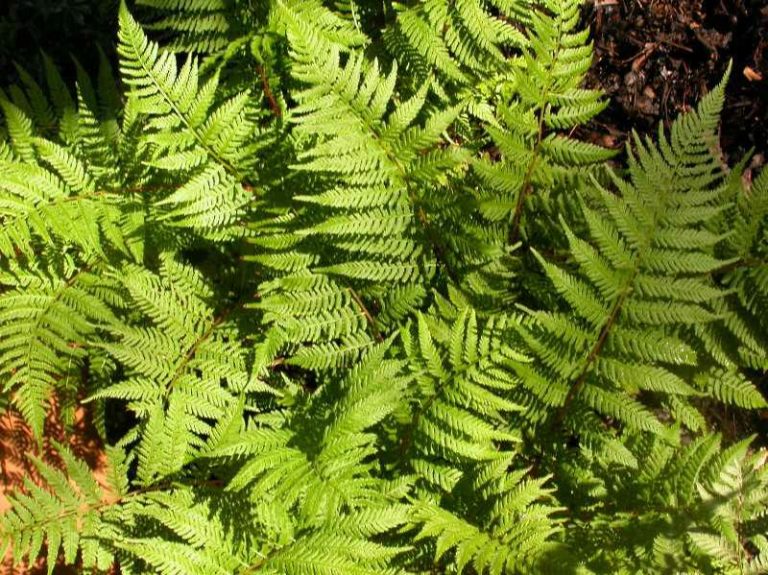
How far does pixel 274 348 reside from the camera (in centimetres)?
221

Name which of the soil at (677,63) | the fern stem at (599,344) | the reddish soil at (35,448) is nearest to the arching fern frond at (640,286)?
the fern stem at (599,344)

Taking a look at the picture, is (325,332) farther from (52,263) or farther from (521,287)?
(52,263)

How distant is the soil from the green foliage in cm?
81

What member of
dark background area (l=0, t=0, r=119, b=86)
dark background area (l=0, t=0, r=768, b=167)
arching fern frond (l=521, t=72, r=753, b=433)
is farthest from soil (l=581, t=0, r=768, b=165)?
dark background area (l=0, t=0, r=119, b=86)

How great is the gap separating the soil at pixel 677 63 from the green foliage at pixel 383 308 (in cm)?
81

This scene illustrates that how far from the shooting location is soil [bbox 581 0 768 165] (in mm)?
2984

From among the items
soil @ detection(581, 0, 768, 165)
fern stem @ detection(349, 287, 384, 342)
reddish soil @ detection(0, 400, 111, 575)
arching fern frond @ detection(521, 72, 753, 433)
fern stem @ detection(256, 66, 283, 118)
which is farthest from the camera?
soil @ detection(581, 0, 768, 165)

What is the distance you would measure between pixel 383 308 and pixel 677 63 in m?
1.85

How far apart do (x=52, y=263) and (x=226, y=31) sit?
1.00m

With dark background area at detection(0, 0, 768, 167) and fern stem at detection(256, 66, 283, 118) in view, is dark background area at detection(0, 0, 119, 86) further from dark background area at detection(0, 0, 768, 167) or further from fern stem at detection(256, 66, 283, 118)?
fern stem at detection(256, 66, 283, 118)

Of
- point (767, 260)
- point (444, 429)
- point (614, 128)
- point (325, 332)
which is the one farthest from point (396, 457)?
point (614, 128)

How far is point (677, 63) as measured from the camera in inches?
121

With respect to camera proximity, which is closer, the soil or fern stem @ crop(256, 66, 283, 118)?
fern stem @ crop(256, 66, 283, 118)

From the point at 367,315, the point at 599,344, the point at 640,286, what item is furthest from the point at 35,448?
the point at 640,286
